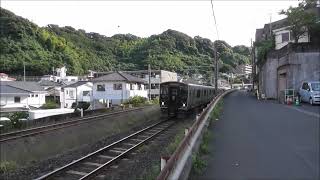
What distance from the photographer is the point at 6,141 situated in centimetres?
1630

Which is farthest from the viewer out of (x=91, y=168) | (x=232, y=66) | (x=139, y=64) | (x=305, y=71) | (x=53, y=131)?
(x=139, y=64)

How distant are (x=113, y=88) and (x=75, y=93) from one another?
36.5 feet

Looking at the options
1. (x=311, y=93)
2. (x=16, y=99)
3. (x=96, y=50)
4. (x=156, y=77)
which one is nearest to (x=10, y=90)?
(x=16, y=99)

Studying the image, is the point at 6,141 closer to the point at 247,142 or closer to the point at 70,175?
the point at 70,175

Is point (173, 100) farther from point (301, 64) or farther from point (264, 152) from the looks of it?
point (264, 152)

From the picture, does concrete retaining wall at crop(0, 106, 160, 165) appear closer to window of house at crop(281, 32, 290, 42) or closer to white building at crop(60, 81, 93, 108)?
window of house at crop(281, 32, 290, 42)

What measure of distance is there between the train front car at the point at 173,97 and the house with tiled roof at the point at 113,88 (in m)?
27.8

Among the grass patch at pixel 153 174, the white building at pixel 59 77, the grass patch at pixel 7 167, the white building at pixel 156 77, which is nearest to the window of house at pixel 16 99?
the white building at pixel 156 77

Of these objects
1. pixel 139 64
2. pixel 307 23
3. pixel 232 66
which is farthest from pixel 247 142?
pixel 139 64

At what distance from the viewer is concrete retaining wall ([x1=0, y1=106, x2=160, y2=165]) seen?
15459 millimetres

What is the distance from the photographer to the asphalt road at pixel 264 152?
22.7 feet

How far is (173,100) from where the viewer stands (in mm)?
28594

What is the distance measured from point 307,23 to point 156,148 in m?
25.8

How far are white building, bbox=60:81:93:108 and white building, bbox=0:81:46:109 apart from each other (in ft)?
19.8
